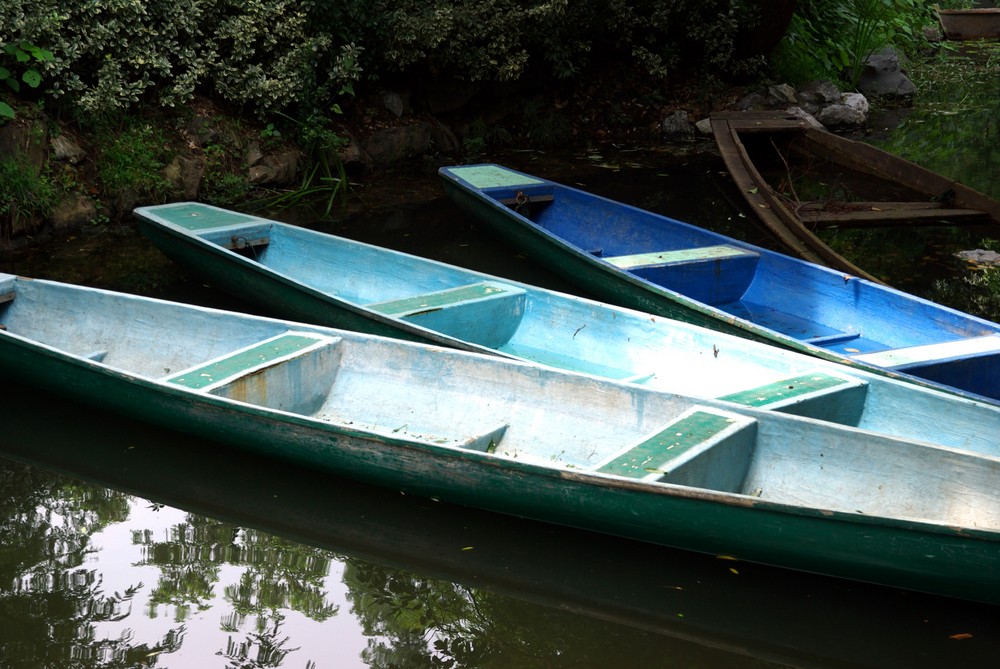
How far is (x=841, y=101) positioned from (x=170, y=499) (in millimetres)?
9625

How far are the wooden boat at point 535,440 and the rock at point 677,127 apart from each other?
23.5 feet

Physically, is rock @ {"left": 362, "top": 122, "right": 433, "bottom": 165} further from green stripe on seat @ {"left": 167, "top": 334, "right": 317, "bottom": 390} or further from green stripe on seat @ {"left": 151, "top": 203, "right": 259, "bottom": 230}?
green stripe on seat @ {"left": 167, "top": 334, "right": 317, "bottom": 390}

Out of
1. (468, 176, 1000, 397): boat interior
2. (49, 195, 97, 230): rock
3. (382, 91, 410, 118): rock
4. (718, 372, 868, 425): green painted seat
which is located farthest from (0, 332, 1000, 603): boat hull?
(382, 91, 410, 118): rock

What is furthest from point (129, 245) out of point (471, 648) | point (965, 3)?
point (965, 3)

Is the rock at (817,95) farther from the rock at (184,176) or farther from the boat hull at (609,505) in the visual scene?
the boat hull at (609,505)

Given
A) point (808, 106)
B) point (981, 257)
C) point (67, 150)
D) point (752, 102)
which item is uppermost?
point (67, 150)

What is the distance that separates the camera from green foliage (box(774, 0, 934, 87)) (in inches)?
484

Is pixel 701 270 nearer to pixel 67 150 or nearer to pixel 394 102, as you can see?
pixel 67 150

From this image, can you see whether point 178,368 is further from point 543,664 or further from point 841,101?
point 841,101

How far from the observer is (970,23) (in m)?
14.9

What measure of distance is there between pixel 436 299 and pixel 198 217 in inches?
77.0

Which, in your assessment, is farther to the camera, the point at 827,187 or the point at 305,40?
the point at 305,40

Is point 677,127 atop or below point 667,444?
below

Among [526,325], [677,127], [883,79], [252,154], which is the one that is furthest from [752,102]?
[526,325]
